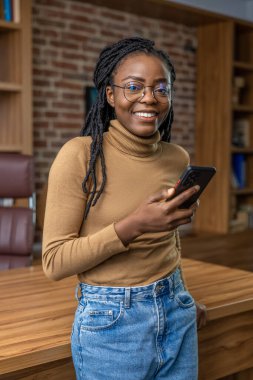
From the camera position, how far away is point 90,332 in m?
1.15

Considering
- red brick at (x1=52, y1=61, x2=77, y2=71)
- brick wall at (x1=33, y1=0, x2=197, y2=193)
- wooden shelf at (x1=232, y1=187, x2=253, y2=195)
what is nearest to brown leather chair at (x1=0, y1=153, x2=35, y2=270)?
brick wall at (x1=33, y1=0, x2=197, y2=193)

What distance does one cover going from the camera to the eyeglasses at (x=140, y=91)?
1.20m

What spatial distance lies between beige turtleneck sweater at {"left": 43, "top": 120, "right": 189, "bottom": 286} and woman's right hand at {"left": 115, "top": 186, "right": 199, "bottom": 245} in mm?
32

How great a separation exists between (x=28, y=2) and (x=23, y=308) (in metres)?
2.97

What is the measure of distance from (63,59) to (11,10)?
2.67ft

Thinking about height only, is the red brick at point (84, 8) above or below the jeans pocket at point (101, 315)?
above

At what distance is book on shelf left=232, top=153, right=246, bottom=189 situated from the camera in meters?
5.93

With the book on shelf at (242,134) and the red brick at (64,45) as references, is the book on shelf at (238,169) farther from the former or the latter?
the red brick at (64,45)

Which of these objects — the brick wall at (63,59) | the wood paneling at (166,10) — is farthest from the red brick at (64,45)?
the wood paneling at (166,10)

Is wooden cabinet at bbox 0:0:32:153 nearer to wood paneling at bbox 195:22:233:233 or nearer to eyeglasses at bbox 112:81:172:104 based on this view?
wood paneling at bbox 195:22:233:233

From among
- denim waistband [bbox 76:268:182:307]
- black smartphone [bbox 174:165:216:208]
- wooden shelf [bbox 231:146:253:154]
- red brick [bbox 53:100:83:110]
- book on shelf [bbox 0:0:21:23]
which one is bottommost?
denim waistband [bbox 76:268:182:307]

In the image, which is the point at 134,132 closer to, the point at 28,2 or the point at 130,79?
the point at 130,79

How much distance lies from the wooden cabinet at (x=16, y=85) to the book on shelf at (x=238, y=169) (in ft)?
8.70

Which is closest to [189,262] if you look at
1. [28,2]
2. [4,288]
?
[4,288]
